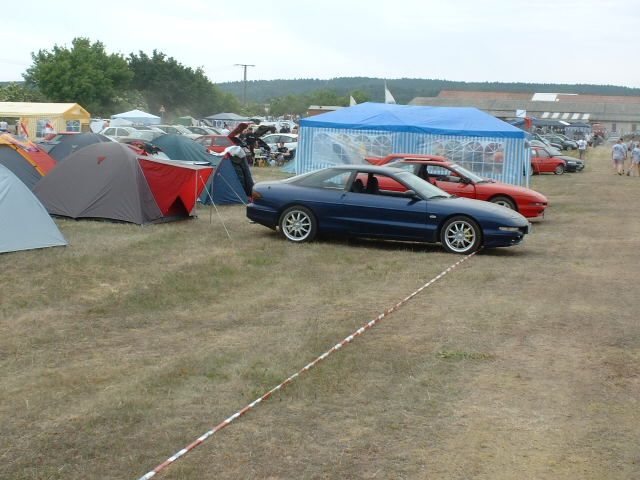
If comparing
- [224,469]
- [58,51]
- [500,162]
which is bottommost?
[224,469]

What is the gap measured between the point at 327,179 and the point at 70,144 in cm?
1113

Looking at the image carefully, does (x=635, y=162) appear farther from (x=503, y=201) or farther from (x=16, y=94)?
(x=16, y=94)

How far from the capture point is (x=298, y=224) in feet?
46.6

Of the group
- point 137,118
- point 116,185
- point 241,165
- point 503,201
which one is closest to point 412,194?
point 503,201

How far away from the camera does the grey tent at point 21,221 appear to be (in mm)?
12453

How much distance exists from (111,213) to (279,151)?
73.0 ft

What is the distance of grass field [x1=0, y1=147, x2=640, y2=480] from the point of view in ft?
17.2

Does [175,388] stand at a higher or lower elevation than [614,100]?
lower

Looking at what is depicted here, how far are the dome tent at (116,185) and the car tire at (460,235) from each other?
203 inches

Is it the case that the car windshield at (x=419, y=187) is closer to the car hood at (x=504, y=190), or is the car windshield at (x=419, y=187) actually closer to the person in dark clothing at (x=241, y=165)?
the car hood at (x=504, y=190)

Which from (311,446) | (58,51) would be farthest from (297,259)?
(58,51)

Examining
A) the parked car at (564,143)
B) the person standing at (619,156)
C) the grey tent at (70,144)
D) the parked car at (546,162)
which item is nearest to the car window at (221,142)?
the grey tent at (70,144)

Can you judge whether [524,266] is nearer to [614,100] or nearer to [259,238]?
[259,238]

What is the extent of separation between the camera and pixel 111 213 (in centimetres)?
1576
